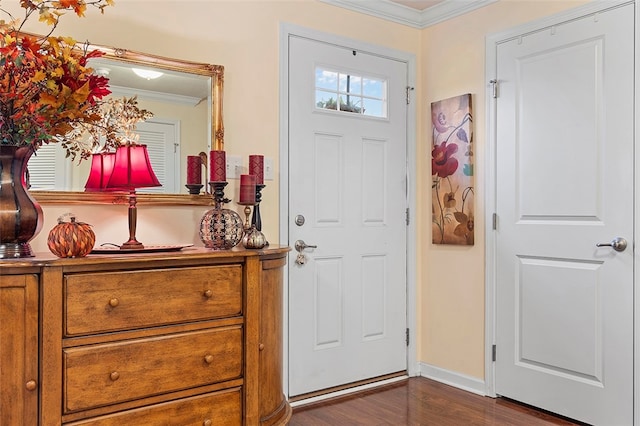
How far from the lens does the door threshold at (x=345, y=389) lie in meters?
3.12

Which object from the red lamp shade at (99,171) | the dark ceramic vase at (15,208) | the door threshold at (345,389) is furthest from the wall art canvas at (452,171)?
the dark ceramic vase at (15,208)

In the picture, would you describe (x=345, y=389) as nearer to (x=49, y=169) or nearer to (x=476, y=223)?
(x=476, y=223)

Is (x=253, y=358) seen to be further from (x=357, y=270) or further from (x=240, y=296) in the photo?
(x=357, y=270)

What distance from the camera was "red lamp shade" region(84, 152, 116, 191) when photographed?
240 cm

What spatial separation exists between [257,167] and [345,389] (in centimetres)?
151

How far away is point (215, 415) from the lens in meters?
2.19

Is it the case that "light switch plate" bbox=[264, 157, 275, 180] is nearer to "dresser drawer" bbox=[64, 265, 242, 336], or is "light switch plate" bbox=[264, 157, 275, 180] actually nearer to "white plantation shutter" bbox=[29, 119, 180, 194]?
"white plantation shutter" bbox=[29, 119, 180, 194]

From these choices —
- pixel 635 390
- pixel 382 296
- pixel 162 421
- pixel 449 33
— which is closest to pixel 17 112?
pixel 162 421

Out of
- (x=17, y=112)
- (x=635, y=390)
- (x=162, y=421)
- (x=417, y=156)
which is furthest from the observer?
(x=417, y=156)

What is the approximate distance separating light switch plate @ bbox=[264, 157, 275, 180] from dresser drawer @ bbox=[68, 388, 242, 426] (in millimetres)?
1219

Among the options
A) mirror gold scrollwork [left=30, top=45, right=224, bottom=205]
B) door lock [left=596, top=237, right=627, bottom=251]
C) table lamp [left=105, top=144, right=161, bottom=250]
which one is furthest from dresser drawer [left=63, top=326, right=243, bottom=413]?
door lock [left=596, top=237, right=627, bottom=251]

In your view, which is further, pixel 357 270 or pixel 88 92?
pixel 357 270

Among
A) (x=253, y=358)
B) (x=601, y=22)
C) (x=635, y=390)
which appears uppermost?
(x=601, y=22)

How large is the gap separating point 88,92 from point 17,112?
246 mm
